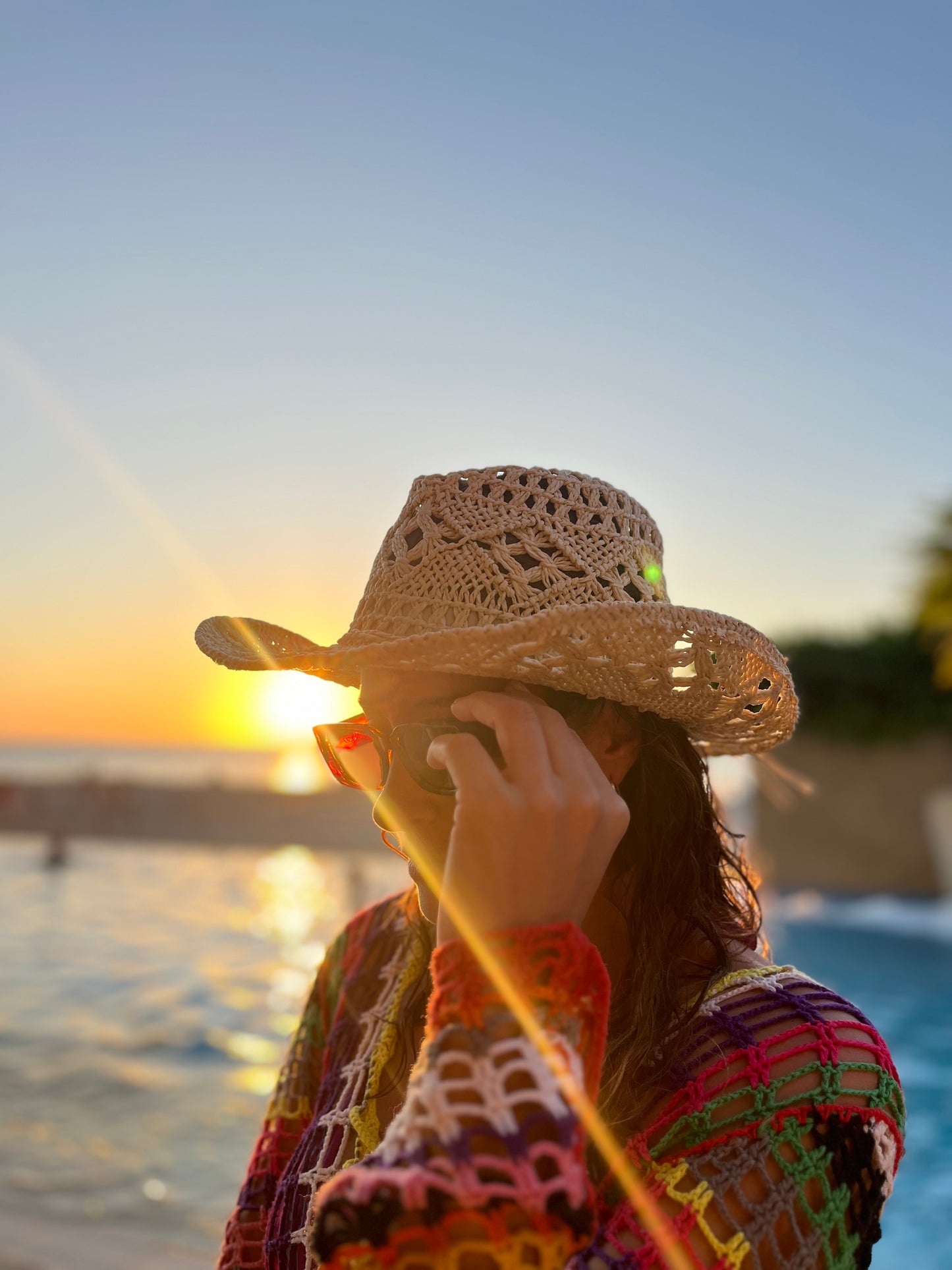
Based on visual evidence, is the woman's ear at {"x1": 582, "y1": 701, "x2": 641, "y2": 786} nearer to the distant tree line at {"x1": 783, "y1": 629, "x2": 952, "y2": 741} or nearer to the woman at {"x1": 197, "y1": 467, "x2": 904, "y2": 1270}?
the woman at {"x1": 197, "y1": 467, "x2": 904, "y2": 1270}

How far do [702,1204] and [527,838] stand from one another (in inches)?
20.5

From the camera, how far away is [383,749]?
1.75 meters

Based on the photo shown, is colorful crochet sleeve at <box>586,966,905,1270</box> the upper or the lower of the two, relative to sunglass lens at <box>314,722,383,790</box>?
lower

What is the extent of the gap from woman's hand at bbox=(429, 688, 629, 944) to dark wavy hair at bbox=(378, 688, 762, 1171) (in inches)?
14.9

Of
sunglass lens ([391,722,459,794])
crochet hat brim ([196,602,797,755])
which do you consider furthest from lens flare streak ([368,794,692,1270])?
crochet hat brim ([196,602,797,755])

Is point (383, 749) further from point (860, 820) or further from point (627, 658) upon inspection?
point (860, 820)

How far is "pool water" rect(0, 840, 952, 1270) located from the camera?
22.7 ft

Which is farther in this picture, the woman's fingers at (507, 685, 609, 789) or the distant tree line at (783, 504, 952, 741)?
the distant tree line at (783, 504, 952, 741)

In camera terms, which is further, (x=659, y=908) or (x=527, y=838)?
(x=659, y=908)

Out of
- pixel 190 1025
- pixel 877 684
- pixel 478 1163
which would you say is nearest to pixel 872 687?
pixel 877 684

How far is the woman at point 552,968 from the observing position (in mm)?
1066

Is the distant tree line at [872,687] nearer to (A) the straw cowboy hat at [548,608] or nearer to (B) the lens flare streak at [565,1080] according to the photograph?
(A) the straw cowboy hat at [548,608]

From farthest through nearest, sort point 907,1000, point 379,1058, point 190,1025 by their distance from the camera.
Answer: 1. point 907,1000
2. point 190,1025
3. point 379,1058

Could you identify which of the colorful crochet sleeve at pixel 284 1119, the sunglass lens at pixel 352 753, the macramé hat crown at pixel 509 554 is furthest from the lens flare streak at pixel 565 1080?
the colorful crochet sleeve at pixel 284 1119
